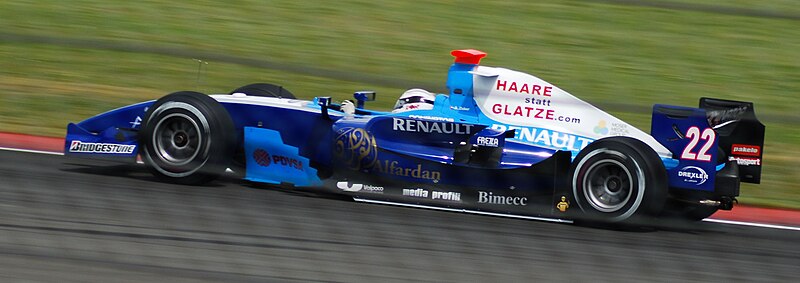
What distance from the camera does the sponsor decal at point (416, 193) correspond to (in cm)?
707

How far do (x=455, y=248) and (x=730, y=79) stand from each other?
7752 mm

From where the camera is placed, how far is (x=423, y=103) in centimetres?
751

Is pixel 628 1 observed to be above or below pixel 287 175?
above

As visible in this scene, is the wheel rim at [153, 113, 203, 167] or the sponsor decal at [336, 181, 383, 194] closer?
the sponsor decal at [336, 181, 383, 194]

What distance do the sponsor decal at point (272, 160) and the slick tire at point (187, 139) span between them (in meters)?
0.17

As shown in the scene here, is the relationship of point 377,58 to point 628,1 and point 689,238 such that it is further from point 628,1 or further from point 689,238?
point 689,238

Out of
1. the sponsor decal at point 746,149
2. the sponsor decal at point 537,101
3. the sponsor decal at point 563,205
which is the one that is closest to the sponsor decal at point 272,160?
the sponsor decal at point 537,101

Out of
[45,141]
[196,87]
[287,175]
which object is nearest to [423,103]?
[287,175]

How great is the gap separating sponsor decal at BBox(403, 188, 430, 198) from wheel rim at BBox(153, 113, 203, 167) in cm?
144

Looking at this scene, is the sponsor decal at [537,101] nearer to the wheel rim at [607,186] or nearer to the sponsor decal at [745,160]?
the wheel rim at [607,186]

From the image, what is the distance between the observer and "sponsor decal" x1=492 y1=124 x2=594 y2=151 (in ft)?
23.3

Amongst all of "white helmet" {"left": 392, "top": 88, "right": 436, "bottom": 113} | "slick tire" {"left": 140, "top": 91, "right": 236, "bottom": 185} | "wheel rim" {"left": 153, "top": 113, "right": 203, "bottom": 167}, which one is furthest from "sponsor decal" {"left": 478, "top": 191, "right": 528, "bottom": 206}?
"wheel rim" {"left": 153, "top": 113, "right": 203, "bottom": 167}

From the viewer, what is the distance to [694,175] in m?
6.78

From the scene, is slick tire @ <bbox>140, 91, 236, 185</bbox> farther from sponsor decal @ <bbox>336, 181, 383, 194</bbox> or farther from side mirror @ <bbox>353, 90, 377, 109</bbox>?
side mirror @ <bbox>353, 90, 377, 109</bbox>
